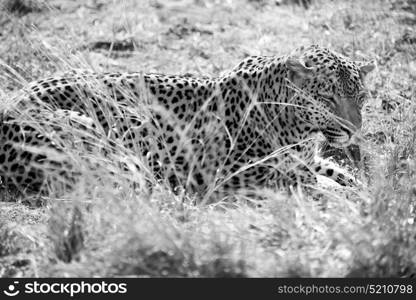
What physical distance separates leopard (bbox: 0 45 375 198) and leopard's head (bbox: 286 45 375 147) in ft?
0.03

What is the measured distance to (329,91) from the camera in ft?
26.5

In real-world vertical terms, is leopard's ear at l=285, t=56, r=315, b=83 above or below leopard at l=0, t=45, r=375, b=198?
above

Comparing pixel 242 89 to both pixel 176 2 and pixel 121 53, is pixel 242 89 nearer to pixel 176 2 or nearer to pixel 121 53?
pixel 121 53

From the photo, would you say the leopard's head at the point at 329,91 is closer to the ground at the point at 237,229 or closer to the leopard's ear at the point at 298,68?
the leopard's ear at the point at 298,68

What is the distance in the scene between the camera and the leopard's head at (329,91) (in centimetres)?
800

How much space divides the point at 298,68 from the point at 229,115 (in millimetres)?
936

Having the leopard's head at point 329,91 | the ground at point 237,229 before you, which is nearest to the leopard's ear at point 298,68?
the leopard's head at point 329,91

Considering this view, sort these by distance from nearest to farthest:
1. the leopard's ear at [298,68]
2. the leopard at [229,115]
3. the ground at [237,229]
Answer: the ground at [237,229], the leopard at [229,115], the leopard's ear at [298,68]

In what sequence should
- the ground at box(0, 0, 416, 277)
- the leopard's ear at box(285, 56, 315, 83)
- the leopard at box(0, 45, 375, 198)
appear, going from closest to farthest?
1. the ground at box(0, 0, 416, 277)
2. the leopard at box(0, 45, 375, 198)
3. the leopard's ear at box(285, 56, 315, 83)

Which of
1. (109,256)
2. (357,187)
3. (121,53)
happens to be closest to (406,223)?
(357,187)

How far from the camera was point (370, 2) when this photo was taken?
13141mm

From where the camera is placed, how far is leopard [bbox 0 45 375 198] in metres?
7.91

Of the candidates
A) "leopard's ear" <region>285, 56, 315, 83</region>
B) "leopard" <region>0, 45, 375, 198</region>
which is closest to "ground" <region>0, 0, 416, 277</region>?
"leopard" <region>0, 45, 375, 198</region>

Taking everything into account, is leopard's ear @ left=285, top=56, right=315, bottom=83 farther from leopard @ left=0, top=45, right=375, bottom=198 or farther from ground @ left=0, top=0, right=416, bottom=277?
ground @ left=0, top=0, right=416, bottom=277
